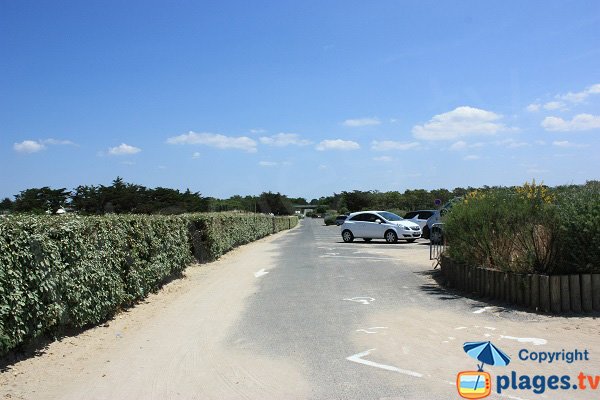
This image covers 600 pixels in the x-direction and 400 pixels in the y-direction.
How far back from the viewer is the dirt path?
5.23 metres

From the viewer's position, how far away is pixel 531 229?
9.62 m

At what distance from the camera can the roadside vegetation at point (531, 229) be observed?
27.7 feet

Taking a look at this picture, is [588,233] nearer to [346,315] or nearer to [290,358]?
[346,315]

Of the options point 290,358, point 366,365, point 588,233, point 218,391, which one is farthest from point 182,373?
point 588,233

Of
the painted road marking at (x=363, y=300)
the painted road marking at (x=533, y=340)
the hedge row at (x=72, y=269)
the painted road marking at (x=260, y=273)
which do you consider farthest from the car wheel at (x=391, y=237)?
the painted road marking at (x=533, y=340)

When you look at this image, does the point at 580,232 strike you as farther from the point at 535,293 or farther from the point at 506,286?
the point at 506,286

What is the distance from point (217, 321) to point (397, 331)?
2.94m

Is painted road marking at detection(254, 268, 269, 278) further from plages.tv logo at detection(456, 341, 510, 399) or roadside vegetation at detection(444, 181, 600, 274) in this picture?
plages.tv logo at detection(456, 341, 510, 399)

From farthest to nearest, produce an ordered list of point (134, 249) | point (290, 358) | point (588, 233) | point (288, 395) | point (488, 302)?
1. point (134, 249)
2. point (488, 302)
3. point (588, 233)
4. point (290, 358)
5. point (288, 395)

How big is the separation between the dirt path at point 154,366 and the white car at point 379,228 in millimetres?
18363

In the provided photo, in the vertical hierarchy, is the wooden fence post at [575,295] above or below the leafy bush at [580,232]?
below

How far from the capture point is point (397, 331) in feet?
24.4

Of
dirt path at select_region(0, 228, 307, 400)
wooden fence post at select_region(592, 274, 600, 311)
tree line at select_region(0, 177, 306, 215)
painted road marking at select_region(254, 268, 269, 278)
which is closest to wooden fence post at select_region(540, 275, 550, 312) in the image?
wooden fence post at select_region(592, 274, 600, 311)

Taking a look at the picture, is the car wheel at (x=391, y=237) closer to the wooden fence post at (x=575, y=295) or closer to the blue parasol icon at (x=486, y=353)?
the wooden fence post at (x=575, y=295)
